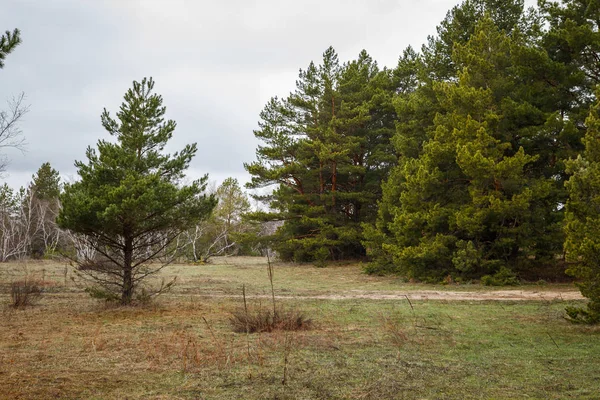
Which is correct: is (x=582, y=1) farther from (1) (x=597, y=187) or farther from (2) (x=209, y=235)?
(2) (x=209, y=235)

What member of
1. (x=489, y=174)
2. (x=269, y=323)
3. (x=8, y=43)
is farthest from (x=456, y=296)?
(x=8, y=43)

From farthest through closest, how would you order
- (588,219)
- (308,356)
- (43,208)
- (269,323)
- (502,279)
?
(43,208) < (502,279) < (269,323) < (588,219) < (308,356)

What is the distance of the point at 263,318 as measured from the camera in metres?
9.29

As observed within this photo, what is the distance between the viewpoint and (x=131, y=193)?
1098 cm

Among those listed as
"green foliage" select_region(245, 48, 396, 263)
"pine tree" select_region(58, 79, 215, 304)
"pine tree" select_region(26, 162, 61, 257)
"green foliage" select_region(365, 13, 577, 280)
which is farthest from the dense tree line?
"pine tree" select_region(26, 162, 61, 257)

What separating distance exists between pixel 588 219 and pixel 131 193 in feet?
30.7

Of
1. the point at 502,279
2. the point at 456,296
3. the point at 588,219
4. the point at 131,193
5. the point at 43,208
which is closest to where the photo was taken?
the point at 588,219

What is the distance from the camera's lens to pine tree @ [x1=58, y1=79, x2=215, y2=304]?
1084 centimetres

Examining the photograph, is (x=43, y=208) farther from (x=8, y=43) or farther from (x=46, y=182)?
(x=8, y=43)

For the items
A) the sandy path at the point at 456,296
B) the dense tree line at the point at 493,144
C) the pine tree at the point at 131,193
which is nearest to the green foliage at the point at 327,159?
the dense tree line at the point at 493,144

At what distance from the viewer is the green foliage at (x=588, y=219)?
8.12 metres

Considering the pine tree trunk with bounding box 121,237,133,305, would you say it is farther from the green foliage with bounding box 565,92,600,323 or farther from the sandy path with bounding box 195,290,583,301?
the green foliage with bounding box 565,92,600,323

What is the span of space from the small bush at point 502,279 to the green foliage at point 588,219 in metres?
9.48

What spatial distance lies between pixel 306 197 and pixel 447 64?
1389 cm
